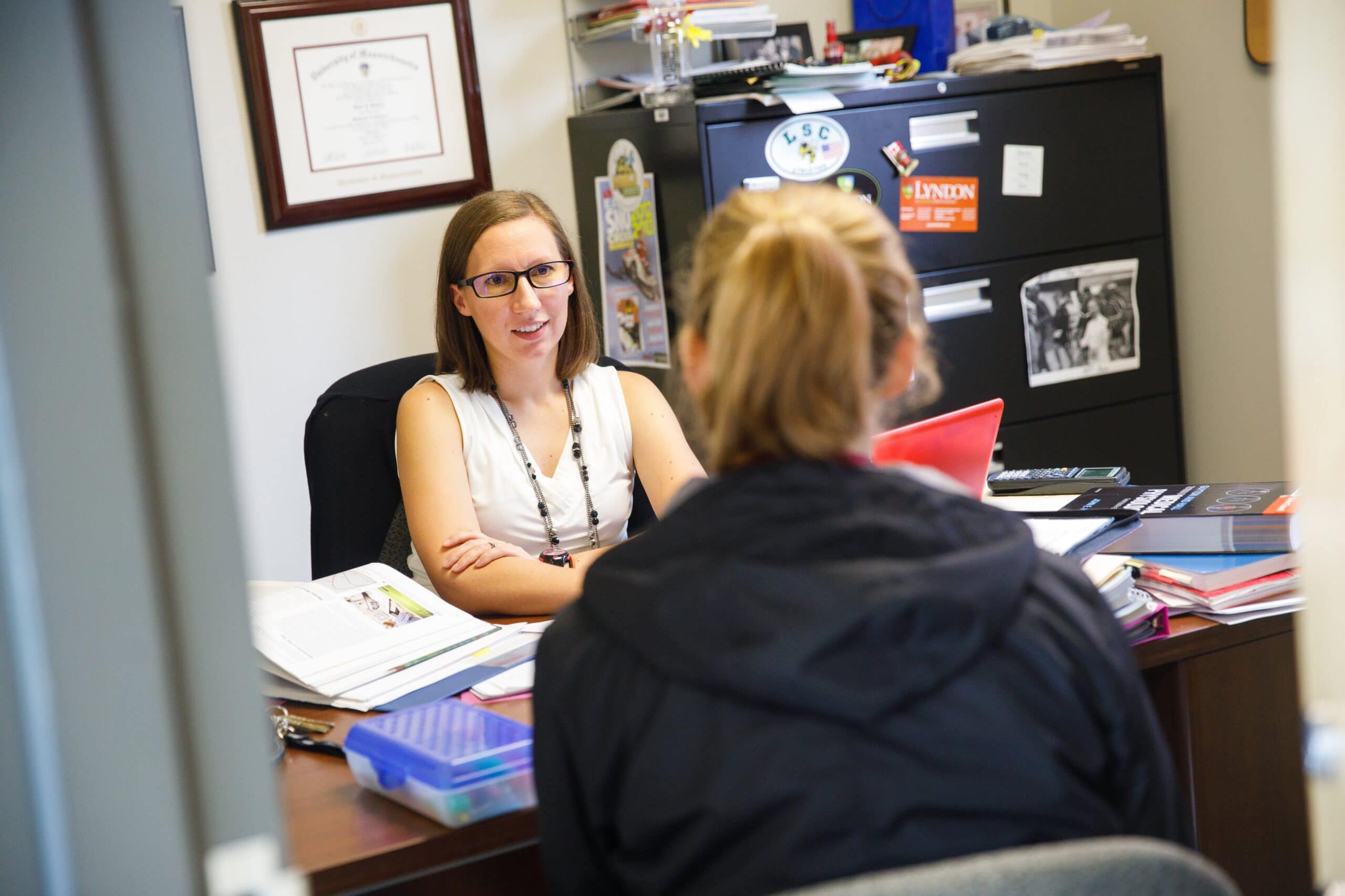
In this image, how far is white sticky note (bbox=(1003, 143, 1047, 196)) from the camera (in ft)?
10.1

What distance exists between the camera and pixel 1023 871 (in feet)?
2.52

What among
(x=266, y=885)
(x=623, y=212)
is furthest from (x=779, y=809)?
(x=623, y=212)

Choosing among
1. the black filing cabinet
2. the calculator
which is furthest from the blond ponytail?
the black filing cabinet

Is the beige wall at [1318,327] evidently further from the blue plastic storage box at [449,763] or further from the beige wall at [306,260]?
the beige wall at [306,260]

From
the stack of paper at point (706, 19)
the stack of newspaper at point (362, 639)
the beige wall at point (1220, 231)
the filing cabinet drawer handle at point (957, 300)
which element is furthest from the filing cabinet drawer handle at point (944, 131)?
the stack of newspaper at point (362, 639)

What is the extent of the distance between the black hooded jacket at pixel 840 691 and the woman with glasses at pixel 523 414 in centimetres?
105

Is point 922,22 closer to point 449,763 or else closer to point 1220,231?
point 1220,231

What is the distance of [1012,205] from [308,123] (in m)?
1.72

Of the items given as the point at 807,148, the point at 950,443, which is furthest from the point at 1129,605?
the point at 807,148

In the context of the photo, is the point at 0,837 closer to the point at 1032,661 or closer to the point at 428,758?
the point at 428,758

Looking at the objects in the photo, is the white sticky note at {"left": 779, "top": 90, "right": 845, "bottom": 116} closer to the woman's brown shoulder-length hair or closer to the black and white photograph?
the black and white photograph

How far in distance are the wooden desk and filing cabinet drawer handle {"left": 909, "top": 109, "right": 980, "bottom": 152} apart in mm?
1751

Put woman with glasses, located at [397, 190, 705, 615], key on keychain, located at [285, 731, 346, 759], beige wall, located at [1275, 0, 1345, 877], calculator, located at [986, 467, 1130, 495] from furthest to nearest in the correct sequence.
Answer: woman with glasses, located at [397, 190, 705, 615] < calculator, located at [986, 467, 1130, 495] < key on keychain, located at [285, 731, 346, 759] < beige wall, located at [1275, 0, 1345, 877]

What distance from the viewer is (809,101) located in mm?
2803
